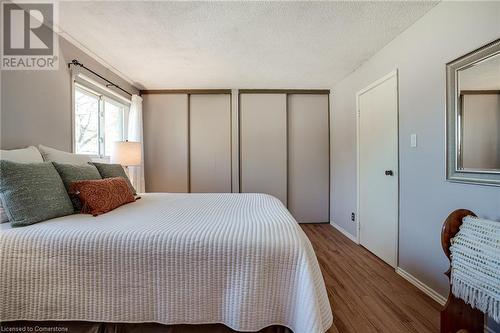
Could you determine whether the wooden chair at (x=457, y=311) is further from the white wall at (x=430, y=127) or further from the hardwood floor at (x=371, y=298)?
the white wall at (x=430, y=127)

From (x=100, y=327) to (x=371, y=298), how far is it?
6.00ft

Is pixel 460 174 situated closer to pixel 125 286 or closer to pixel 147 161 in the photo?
pixel 125 286

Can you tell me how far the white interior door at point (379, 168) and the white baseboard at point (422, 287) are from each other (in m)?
0.14

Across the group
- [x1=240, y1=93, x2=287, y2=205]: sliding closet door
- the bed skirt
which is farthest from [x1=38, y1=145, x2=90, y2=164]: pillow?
[x1=240, y1=93, x2=287, y2=205]: sliding closet door

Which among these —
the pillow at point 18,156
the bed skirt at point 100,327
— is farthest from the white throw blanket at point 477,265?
the pillow at point 18,156

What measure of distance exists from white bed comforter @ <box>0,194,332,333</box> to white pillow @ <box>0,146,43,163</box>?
671 millimetres

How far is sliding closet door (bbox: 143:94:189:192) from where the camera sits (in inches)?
151

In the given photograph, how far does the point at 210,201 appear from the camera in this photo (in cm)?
204

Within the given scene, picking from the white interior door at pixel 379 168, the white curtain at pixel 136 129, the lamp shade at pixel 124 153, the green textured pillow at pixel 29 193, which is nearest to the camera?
the green textured pillow at pixel 29 193

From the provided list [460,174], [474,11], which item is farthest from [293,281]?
[474,11]

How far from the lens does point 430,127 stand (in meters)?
1.80

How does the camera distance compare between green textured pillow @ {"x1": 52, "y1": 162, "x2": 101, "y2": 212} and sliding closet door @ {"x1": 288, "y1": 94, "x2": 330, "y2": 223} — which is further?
sliding closet door @ {"x1": 288, "y1": 94, "x2": 330, "y2": 223}

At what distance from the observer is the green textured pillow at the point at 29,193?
4.03 ft

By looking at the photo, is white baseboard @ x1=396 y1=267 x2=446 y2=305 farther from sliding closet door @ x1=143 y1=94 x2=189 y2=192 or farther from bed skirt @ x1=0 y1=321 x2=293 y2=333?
sliding closet door @ x1=143 y1=94 x2=189 y2=192
